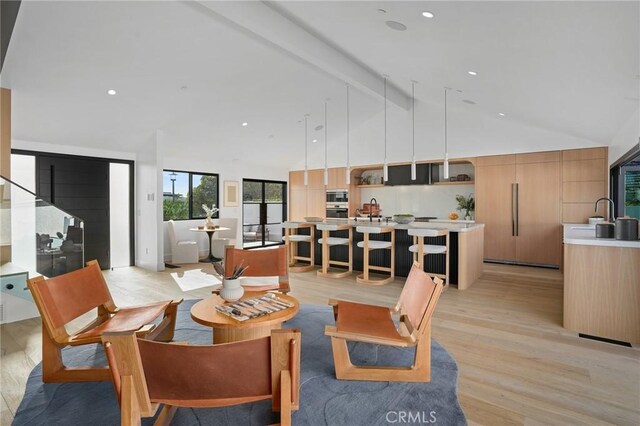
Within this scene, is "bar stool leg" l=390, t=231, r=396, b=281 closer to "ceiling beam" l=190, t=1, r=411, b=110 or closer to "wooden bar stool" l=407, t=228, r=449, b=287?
"wooden bar stool" l=407, t=228, r=449, b=287

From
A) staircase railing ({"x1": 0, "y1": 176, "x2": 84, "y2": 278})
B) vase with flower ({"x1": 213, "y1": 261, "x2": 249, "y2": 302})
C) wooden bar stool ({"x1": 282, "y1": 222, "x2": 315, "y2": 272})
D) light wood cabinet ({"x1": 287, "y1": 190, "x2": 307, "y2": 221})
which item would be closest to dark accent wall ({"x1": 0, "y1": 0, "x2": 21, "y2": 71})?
staircase railing ({"x1": 0, "y1": 176, "x2": 84, "y2": 278})

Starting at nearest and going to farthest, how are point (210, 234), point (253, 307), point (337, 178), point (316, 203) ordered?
point (253, 307) < point (210, 234) < point (337, 178) < point (316, 203)

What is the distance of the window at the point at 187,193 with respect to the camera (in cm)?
825

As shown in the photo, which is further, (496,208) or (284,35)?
(496,208)

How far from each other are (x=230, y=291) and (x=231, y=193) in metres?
6.97

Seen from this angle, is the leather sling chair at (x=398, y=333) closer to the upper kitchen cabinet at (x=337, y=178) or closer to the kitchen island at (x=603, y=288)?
the kitchen island at (x=603, y=288)

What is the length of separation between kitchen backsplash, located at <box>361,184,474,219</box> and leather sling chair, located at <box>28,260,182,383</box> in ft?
23.4

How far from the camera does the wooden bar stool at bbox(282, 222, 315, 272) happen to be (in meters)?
6.66

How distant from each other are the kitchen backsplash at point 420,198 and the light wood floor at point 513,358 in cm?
350

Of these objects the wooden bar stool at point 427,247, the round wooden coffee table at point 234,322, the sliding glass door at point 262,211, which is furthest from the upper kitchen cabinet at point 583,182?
the sliding glass door at point 262,211

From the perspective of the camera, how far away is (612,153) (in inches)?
230

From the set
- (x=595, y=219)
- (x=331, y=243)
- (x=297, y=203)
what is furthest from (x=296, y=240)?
(x=595, y=219)

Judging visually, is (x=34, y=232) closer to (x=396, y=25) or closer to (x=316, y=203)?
(x=396, y=25)

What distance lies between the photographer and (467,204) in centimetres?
806
